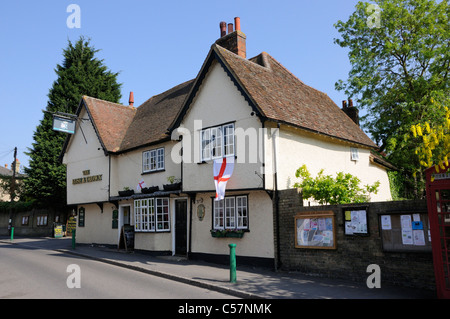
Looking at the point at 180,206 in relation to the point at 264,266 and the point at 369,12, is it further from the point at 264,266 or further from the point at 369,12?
the point at 369,12

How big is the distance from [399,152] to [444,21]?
8.17 m

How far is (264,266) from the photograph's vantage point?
42.8 ft

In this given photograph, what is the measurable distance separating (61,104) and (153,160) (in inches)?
769

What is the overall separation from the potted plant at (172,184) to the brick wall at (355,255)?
221 inches

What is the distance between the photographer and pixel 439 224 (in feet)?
27.3

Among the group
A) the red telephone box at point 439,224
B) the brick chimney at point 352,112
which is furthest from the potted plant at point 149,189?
the brick chimney at point 352,112

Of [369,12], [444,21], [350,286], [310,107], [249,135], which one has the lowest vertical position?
[350,286]

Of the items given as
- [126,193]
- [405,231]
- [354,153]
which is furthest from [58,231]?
[405,231]

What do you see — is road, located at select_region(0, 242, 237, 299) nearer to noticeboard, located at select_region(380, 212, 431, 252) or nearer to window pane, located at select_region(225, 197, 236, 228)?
window pane, located at select_region(225, 197, 236, 228)

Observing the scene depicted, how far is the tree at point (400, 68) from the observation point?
20344 millimetres

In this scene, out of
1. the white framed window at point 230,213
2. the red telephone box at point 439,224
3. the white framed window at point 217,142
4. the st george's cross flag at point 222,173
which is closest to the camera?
the red telephone box at point 439,224

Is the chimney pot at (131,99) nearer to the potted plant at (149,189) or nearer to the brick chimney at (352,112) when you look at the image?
the potted plant at (149,189)

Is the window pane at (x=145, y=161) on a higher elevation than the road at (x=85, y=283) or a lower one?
higher
